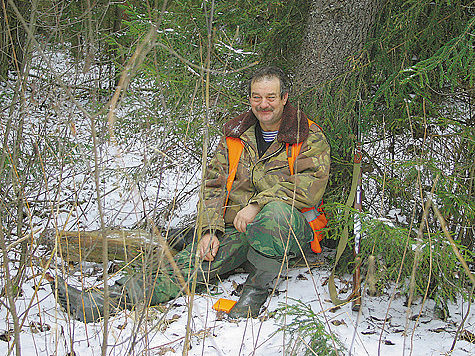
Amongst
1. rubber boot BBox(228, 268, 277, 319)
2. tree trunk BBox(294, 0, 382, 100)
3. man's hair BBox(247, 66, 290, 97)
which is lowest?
rubber boot BBox(228, 268, 277, 319)

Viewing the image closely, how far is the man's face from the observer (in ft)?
10.3

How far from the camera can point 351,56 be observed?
136 inches

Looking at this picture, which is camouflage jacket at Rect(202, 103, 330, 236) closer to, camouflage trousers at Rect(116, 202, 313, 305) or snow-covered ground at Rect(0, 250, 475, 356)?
camouflage trousers at Rect(116, 202, 313, 305)

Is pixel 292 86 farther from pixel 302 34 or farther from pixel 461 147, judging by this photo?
pixel 461 147

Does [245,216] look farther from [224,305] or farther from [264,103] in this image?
[264,103]

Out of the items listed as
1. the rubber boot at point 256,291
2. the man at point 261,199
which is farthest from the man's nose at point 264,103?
the rubber boot at point 256,291

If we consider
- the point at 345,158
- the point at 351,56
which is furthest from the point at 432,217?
the point at 351,56

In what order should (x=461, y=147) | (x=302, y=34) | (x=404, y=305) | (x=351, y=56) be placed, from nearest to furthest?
(x=404, y=305) < (x=461, y=147) < (x=351, y=56) < (x=302, y=34)

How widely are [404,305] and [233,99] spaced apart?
2183mm

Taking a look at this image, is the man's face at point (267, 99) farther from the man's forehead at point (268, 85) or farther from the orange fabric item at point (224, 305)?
the orange fabric item at point (224, 305)

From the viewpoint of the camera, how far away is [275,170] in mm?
3189

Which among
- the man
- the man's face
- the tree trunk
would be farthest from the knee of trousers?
the tree trunk

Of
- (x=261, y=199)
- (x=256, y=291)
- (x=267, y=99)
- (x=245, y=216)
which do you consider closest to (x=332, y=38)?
(x=267, y=99)

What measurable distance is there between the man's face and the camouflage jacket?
0.28ft
